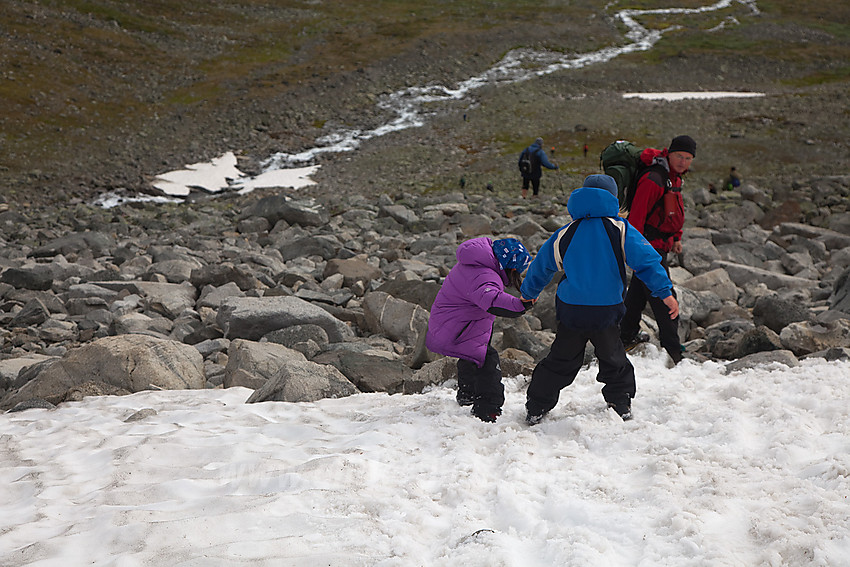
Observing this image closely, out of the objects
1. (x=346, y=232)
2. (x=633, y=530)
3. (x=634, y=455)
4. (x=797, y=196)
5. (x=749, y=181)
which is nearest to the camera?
(x=633, y=530)

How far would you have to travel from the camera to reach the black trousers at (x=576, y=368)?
5.66 metres

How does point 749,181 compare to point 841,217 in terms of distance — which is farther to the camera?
point 749,181

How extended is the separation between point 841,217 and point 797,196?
374 cm

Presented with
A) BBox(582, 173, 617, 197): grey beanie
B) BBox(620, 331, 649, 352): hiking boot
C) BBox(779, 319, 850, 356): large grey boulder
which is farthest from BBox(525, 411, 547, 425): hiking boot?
BBox(779, 319, 850, 356): large grey boulder

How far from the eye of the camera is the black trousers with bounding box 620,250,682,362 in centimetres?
716

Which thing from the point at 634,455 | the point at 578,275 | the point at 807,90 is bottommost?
the point at 807,90

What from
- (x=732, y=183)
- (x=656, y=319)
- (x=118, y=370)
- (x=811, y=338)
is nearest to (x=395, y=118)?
(x=732, y=183)

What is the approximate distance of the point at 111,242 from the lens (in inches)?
727

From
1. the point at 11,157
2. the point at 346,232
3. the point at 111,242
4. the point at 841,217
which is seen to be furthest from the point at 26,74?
the point at 841,217

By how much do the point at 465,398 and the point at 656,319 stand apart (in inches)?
98.6

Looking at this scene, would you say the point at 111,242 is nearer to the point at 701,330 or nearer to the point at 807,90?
the point at 701,330

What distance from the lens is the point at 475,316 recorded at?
6.09 meters

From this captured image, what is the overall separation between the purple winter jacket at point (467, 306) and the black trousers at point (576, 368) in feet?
1.94

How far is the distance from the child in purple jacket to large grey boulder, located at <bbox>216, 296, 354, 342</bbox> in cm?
351
